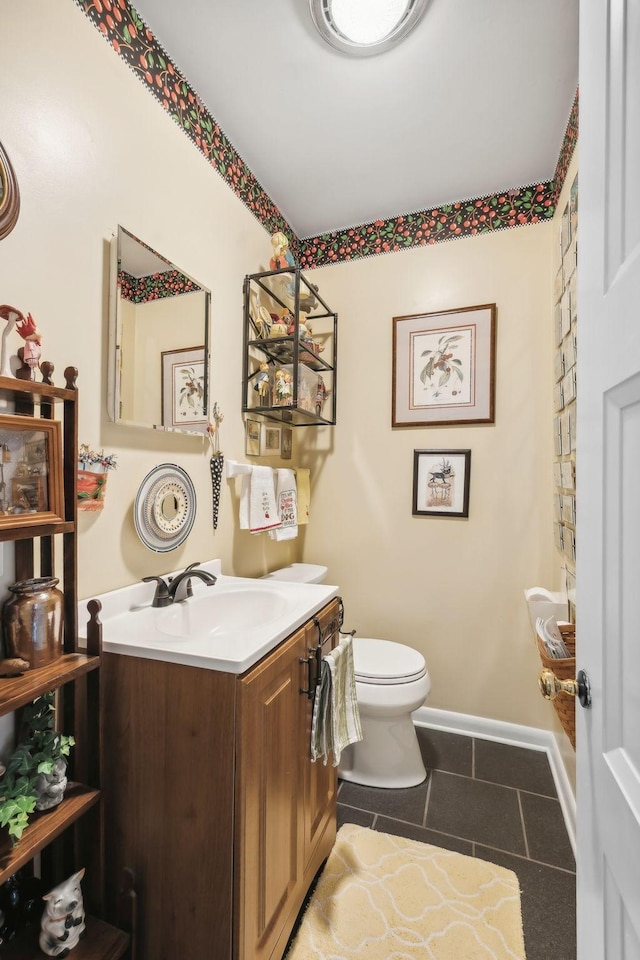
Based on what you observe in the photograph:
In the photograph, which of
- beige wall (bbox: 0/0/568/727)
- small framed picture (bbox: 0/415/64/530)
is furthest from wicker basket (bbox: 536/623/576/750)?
small framed picture (bbox: 0/415/64/530)

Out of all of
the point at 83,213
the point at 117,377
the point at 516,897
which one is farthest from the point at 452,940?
the point at 83,213

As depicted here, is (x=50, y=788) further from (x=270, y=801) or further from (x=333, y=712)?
(x=333, y=712)

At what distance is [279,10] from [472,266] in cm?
133

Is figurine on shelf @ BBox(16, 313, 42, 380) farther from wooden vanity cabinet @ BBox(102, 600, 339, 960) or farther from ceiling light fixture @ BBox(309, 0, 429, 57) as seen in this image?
ceiling light fixture @ BBox(309, 0, 429, 57)

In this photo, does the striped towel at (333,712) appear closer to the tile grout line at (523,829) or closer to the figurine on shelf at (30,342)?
the tile grout line at (523,829)

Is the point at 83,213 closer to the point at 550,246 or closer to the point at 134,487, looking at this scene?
the point at 134,487

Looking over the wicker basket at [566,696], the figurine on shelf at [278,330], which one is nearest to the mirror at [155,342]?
the figurine on shelf at [278,330]

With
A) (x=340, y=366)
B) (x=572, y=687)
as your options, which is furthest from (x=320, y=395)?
(x=572, y=687)

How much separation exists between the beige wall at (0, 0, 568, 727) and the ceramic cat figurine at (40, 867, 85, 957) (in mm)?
648

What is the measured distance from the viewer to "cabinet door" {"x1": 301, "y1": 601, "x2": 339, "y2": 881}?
1.26 meters

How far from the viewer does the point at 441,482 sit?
2275mm

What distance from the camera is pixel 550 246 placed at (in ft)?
6.86

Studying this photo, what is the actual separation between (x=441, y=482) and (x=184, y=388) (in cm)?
140

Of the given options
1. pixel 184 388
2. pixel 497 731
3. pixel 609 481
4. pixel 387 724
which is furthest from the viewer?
pixel 497 731
